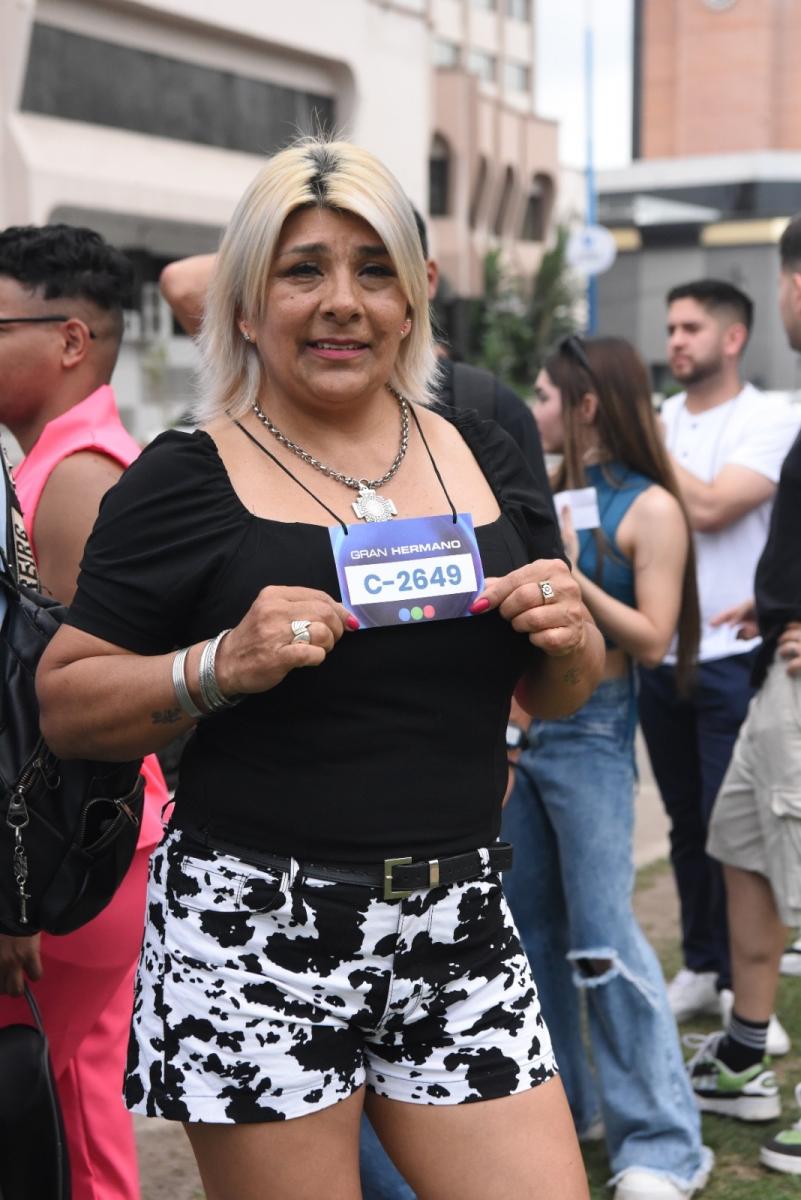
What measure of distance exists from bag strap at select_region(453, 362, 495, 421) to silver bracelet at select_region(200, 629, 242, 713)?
1.45 metres

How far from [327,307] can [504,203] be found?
1998 inches

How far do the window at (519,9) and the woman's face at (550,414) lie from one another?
55.3 metres

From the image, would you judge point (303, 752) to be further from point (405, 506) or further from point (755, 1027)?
point (755, 1027)

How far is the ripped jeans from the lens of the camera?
12.2ft

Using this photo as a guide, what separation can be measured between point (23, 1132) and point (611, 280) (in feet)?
169

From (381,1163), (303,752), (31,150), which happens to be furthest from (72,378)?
(31,150)

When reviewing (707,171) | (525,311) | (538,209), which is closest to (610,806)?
(525,311)

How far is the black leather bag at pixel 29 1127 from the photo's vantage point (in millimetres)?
2482

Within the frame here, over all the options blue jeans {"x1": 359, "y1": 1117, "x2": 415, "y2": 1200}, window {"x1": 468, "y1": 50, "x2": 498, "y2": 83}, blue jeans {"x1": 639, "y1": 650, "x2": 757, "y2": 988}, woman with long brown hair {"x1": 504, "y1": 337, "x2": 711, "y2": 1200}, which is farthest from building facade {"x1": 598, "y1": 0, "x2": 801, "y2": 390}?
blue jeans {"x1": 359, "y1": 1117, "x2": 415, "y2": 1200}

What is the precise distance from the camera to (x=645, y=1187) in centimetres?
365

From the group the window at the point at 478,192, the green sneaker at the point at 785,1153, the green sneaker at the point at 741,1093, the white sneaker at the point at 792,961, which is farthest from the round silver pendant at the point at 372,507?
the window at the point at 478,192

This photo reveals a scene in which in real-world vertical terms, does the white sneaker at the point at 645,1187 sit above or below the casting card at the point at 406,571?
below

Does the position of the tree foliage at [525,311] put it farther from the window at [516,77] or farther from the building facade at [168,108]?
the window at [516,77]

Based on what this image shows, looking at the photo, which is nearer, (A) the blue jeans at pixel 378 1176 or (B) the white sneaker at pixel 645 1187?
(A) the blue jeans at pixel 378 1176
